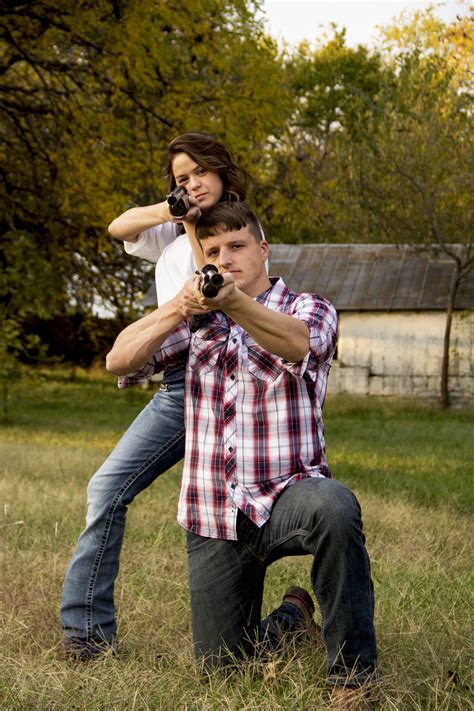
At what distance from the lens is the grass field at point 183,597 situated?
3.42 m

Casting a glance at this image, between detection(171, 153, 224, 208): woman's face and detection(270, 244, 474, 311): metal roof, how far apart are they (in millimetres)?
19245

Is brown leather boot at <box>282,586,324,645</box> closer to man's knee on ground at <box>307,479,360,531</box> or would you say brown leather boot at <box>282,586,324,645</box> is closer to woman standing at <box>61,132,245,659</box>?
woman standing at <box>61,132,245,659</box>

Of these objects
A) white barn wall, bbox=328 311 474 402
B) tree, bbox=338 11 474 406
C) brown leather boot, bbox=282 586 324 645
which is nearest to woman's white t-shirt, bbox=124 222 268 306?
brown leather boot, bbox=282 586 324 645

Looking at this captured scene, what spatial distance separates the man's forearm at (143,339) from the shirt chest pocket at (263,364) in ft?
0.93

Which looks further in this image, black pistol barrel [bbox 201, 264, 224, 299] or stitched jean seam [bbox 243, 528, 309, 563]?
stitched jean seam [bbox 243, 528, 309, 563]

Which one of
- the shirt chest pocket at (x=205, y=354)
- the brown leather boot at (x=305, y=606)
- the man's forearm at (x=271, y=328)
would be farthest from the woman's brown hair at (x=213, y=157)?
the brown leather boot at (x=305, y=606)

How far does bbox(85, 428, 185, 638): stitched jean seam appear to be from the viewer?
4062 millimetres

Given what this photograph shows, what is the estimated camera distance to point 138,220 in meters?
4.04

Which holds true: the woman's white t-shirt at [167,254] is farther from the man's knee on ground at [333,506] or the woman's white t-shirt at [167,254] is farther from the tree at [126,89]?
the tree at [126,89]

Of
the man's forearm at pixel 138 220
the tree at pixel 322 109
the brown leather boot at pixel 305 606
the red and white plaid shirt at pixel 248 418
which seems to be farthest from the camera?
the tree at pixel 322 109

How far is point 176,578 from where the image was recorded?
Answer: 527 cm

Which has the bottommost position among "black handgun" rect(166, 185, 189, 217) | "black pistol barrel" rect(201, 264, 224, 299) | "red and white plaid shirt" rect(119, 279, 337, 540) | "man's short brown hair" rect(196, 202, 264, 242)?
"red and white plaid shirt" rect(119, 279, 337, 540)

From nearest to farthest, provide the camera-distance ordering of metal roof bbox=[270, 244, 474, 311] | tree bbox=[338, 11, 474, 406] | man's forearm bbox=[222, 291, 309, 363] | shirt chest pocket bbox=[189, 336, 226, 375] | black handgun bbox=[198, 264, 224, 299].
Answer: black handgun bbox=[198, 264, 224, 299] < man's forearm bbox=[222, 291, 309, 363] < shirt chest pocket bbox=[189, 336, 226, 375] < tree bbox=[338, 11, 474, 406] < metal roof bbox=[270, 244, 474, 311]

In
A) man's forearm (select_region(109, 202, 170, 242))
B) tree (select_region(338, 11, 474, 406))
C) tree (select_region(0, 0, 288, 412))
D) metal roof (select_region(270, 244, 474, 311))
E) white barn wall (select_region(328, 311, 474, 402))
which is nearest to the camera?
man's forearm (select_region(109, 202, 170, 242))
